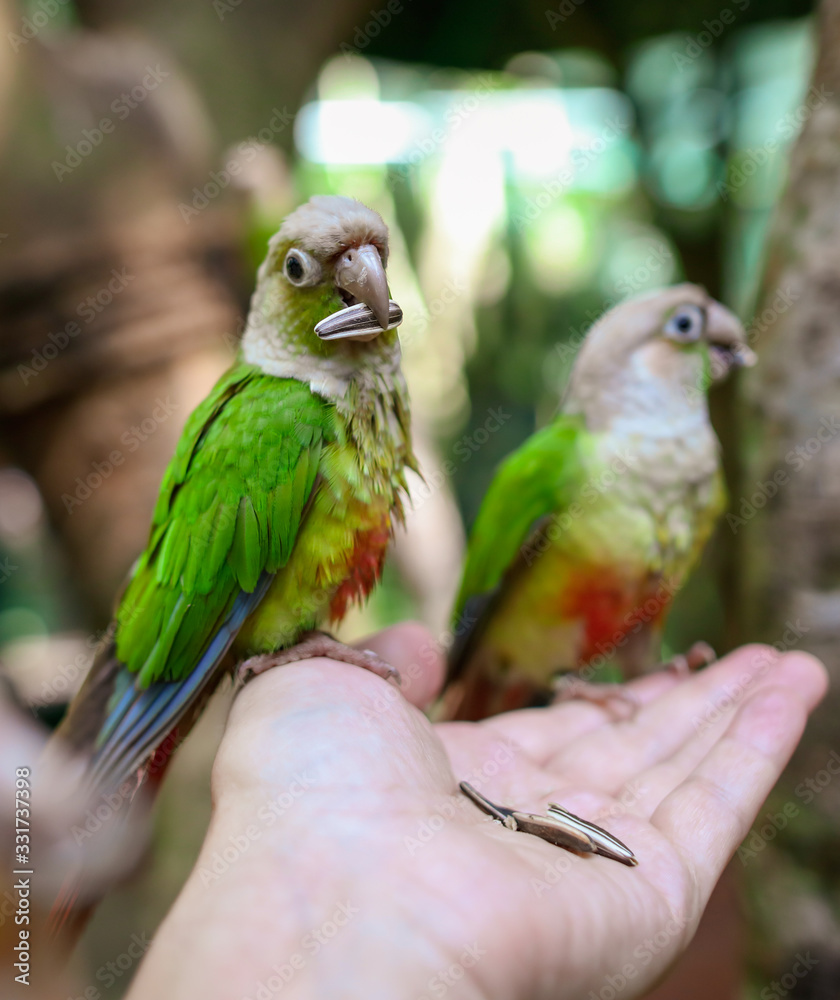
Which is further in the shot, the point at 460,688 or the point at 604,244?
the point at 604,244

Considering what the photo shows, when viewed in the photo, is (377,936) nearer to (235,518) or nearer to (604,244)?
(235,518)

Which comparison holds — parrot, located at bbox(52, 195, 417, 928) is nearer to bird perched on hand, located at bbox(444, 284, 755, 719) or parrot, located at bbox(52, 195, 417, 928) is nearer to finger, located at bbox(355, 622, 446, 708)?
finger, located at bbox(355, 622, 446, 708)

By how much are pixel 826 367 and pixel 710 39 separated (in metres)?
2.64

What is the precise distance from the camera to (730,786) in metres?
1.35

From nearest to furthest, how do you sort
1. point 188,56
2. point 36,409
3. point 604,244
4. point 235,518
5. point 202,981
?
point 202,981 → point 235,518 → point 36,409 → point 188,56 → point 604,244

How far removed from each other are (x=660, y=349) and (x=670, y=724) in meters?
0.99

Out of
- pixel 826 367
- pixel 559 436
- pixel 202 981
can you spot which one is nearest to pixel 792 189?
pixel 826 367

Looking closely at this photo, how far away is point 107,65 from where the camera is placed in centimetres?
245

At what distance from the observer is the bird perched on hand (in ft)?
6.17

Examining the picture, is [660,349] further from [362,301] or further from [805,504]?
[362,301]

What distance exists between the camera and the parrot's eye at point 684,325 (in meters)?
1.92

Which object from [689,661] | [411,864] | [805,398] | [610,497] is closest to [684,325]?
[805,398]

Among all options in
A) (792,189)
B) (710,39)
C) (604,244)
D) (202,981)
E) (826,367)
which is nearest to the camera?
(202,981)

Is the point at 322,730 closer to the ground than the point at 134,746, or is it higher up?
higher up
